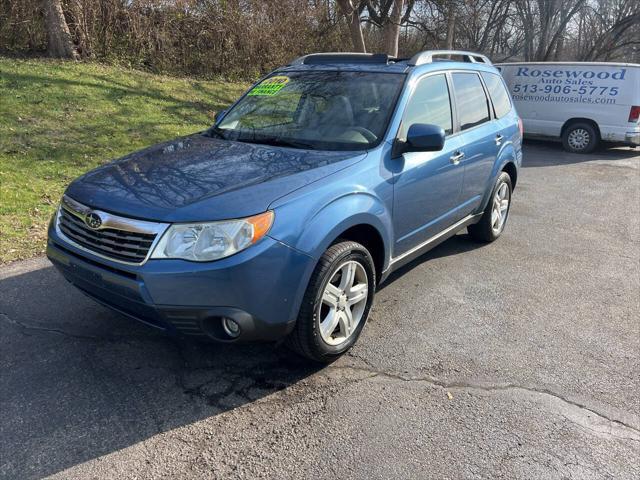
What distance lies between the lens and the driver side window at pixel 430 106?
3717 mm

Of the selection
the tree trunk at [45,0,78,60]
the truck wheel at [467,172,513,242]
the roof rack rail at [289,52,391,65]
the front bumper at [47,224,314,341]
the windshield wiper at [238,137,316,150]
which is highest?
the tree trunk at [45,0,78,60]

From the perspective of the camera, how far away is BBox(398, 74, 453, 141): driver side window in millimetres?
3717

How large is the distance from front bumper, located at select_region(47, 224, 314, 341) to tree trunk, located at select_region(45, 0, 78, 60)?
35.5 ft

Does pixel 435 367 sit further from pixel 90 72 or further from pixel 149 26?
pixel 149 26

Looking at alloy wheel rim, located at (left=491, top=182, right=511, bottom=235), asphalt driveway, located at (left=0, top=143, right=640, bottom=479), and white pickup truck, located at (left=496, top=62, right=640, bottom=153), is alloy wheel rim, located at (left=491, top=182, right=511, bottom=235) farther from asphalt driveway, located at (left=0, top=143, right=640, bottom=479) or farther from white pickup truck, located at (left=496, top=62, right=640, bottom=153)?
white pickup truck, located at (left=496, top=62, right=640, bottom=153)

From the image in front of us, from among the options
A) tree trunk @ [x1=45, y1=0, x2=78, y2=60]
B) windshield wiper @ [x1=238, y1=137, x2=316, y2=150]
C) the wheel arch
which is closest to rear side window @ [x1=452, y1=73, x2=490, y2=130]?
windshield wiper @ [x1=238, y1=137, x2=316, y2=150]

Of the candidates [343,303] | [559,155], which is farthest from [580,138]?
[343,303]

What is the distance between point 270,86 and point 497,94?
2.47 metres

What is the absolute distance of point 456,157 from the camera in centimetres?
417

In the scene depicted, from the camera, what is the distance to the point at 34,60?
447 inches

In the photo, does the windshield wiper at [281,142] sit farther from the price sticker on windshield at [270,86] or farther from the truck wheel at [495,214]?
the truck wheel at [495,214]

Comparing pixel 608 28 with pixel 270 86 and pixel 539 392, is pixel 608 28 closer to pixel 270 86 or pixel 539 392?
pixel 270 86

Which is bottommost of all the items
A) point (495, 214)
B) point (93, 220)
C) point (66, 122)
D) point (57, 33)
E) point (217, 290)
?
point (495, 214)

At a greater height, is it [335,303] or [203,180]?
[203,180]
